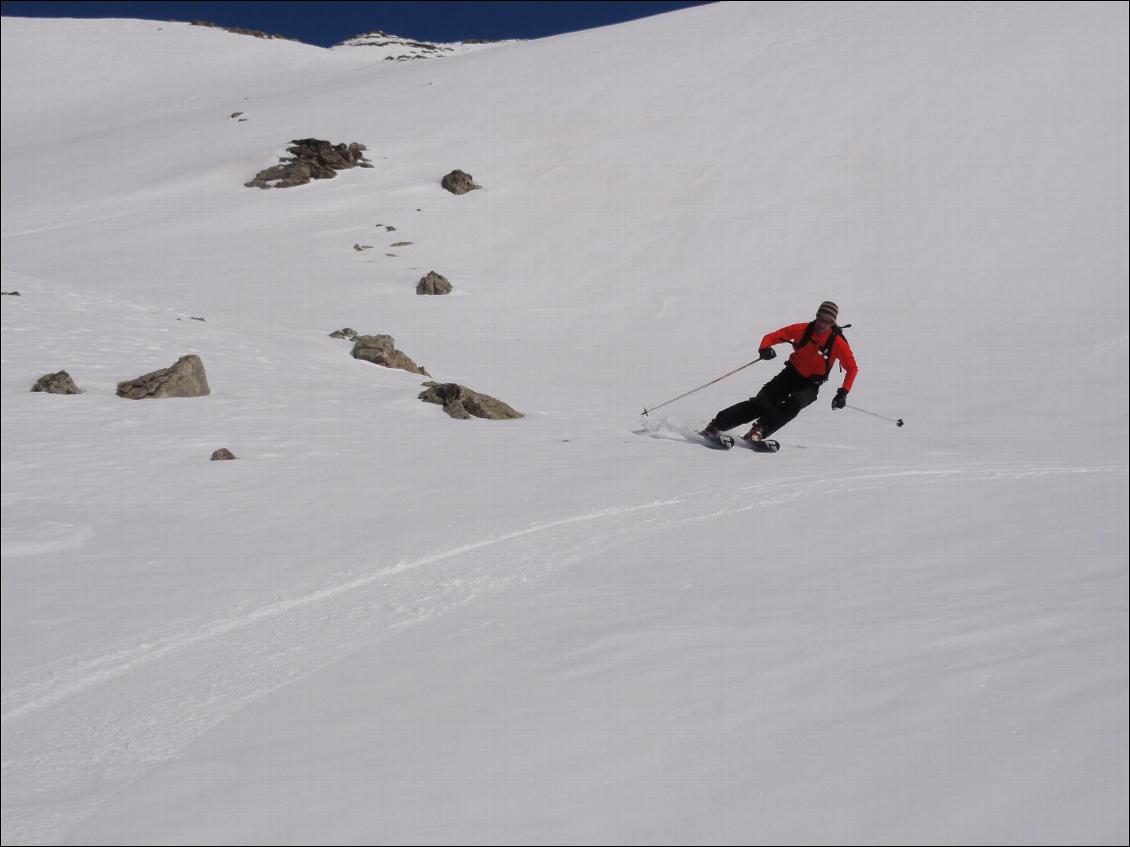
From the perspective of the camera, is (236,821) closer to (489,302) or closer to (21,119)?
(489,302)

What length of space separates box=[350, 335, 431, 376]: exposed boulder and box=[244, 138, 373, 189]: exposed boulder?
15.8m

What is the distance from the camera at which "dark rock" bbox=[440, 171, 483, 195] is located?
2694 cm

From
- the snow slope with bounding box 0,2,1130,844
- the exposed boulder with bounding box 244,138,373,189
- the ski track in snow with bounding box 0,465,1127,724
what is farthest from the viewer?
the exposed boulder with bounding box 244,138,373,189

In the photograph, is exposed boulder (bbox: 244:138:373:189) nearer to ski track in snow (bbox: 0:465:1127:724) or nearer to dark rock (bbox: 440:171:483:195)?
dark rock (bbox: 440:171:483:195)

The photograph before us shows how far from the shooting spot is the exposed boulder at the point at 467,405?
418 inches

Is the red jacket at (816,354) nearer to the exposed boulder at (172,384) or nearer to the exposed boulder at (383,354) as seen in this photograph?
the exposed boulder at (383,354)

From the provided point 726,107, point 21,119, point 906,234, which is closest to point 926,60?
point 726,107

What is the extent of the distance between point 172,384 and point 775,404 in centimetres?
660

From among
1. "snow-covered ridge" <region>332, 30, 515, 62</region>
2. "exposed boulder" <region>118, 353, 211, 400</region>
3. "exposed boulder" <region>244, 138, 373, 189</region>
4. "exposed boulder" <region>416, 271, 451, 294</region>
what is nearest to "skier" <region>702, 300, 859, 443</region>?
"exposed boulder" <region>118, 353, 211, 400</region>

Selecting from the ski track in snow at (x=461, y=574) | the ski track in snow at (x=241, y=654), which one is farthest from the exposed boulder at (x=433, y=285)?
the ski track in snow at (x=241, y=654)

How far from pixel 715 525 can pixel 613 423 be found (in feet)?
15.5

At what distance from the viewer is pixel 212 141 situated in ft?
111

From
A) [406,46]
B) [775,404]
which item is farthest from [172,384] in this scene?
[406,46]

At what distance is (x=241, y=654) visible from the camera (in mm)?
4848
